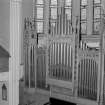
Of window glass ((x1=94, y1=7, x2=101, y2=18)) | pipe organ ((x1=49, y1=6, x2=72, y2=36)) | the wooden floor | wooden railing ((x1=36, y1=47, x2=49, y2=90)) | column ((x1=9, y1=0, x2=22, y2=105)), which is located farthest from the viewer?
the wooden floor

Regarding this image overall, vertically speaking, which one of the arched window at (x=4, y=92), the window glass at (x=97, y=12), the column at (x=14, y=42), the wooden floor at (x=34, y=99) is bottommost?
the wooden floor at (x=34, y=99)

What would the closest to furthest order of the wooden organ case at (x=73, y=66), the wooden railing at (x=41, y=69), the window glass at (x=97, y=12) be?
the wooden organ case at (x=73, y=66) → the window glass at (x=97, y=12) → the wooden railing at (x=41, y=69)

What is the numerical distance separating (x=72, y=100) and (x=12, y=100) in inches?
111

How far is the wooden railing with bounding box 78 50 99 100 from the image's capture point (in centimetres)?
739

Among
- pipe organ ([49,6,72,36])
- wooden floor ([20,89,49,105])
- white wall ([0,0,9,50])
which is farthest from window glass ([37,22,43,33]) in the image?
wooden floor ([20,89,49,105])

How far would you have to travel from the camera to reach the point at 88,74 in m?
7.58

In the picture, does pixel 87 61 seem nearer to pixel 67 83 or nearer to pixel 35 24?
pixel 67 83

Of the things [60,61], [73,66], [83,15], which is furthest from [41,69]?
[83,15]

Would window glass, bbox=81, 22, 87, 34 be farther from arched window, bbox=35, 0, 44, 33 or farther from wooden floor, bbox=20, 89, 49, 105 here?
wooden floor, bbox=20, 89, 49, 105

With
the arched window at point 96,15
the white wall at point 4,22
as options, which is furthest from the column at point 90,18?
the white wall at point 4,22

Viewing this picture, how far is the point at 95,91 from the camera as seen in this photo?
7430 mm

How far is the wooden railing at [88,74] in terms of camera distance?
739 cm

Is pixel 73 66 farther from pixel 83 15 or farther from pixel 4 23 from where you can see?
pixel 4 23

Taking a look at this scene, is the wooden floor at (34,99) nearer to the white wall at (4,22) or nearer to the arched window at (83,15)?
the white wall at (4,22)
